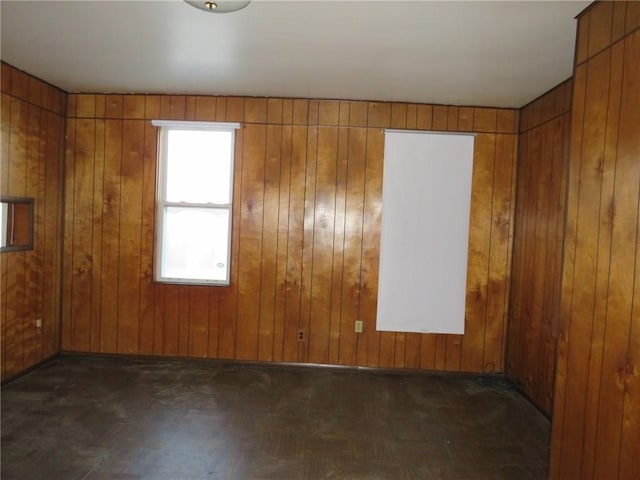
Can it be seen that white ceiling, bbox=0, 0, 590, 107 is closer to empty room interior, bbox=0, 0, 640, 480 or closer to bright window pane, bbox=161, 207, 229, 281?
empty room interior, bbox=0, 0, 640, 480

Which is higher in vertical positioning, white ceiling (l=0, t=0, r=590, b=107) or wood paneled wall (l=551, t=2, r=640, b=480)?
white ceiling (l=0, t=0, r=590, b=107)

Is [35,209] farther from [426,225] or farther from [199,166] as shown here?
[426,225]

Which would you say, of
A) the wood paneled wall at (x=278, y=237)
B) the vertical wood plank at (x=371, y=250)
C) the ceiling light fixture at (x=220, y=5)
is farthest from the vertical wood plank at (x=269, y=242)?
the ceiling light fixture at (x=220, y=5)

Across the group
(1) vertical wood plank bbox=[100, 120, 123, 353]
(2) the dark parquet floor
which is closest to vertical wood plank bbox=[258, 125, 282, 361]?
(2) the dark parquet floor

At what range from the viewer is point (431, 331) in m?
3.85

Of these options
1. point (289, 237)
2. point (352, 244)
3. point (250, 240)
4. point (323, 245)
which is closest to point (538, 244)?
point (352, 244)

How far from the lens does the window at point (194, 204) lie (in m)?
3.89

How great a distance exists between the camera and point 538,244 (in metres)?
3.35

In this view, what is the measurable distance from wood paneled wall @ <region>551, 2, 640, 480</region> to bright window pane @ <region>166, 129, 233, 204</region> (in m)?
2.84

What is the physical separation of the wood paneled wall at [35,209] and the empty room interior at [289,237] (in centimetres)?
2

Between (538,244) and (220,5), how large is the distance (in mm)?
2866

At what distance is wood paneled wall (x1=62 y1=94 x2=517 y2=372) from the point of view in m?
3.82

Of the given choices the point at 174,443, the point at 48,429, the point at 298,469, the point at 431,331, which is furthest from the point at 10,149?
the point at 431,331

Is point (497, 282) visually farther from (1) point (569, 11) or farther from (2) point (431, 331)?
(1) point (569, 11)
